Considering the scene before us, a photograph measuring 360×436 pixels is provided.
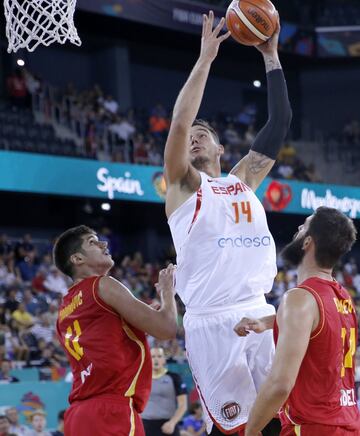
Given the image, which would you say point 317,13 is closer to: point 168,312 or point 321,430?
point 168,312

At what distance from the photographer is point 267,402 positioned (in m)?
3.78

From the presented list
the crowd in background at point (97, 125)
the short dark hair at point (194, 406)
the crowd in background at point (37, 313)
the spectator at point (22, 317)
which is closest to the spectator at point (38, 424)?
the crowd in background at point (37, 313)

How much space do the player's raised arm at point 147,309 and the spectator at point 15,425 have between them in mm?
5322

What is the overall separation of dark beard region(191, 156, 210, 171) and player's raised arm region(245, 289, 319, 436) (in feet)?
4.35

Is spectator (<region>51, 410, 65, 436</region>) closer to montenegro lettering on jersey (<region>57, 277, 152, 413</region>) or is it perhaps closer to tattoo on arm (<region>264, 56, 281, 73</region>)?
montenegro lettering on jersey (<region>57, 277, 152, 413</region>)

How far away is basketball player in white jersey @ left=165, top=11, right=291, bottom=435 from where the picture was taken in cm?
466

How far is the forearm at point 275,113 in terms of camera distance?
5.23 meters

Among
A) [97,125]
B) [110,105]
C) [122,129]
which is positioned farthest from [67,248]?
[110,105]

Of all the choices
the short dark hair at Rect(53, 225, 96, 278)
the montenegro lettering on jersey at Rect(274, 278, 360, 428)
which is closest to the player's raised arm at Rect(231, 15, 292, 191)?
the short dark hair at Rect(53, 225, 96, 278)

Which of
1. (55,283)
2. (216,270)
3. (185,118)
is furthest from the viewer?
(55,283)

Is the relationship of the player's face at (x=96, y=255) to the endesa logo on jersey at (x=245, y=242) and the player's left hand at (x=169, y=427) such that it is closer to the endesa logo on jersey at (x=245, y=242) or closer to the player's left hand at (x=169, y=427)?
the endesa logo on jersey at (x=245, y=242)

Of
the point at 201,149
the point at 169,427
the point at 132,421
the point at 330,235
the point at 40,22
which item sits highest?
the point at 40,22

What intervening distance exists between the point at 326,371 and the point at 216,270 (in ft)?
3.24

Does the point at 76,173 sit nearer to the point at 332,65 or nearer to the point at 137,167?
the point at 137,167
